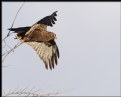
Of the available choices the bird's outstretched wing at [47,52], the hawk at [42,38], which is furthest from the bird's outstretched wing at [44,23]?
the bird's outstretched wing at [47,52]

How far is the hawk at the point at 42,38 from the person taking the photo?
173 inches

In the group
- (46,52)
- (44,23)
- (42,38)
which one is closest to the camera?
(42,38)

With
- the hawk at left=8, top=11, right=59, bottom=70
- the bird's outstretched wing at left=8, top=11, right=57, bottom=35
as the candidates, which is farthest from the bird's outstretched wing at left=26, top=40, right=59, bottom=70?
the bird's outstretched wing at left=8, top=11, right=57, bottom=35

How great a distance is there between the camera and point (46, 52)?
5660 mm

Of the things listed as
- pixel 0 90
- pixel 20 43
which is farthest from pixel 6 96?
pixel 20 43

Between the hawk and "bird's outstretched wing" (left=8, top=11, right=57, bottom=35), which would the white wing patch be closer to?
the hawk

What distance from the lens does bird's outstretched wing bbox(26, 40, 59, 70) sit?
5242 mm

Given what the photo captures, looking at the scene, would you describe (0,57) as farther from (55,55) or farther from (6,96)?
(55,55)

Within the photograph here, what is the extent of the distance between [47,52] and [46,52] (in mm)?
46

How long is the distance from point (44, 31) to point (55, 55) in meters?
1.07

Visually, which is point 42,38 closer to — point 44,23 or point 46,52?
point 44,23

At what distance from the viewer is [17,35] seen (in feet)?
14.4

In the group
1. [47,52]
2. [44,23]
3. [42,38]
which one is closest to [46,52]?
[47,52]

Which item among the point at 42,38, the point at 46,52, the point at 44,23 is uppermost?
the point at 44,23
